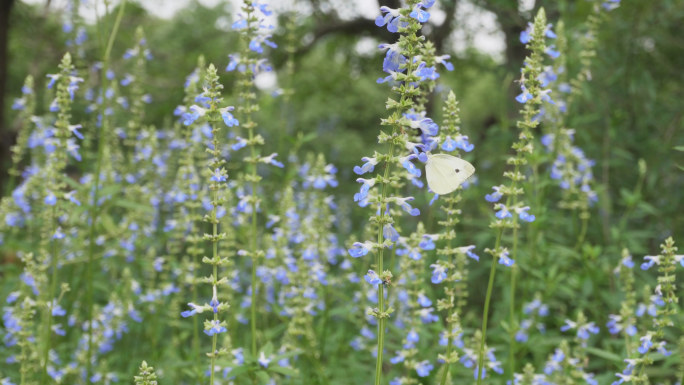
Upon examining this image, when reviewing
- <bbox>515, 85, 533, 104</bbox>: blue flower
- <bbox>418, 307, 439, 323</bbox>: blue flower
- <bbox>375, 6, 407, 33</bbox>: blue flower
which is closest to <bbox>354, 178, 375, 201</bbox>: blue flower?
<bbox>375, 6, 407, 33</bbox>: blue flower

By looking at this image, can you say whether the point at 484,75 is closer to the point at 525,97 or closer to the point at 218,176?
the point at 525,97

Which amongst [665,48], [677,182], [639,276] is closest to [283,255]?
[639,276]

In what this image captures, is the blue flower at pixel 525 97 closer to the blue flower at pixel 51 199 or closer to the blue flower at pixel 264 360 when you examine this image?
the blue flower at pixel 264 360

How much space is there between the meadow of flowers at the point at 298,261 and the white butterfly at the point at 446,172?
136 mm

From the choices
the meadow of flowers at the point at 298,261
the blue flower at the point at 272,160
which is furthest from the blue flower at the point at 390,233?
the blue flower at the point at 272,160

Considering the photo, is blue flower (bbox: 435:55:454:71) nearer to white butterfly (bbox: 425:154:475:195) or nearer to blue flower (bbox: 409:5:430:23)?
white butterfly (bbox: 425:154:475:195)

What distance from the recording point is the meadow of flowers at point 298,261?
10.6ft

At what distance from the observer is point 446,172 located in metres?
2.94

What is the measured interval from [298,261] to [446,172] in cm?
185

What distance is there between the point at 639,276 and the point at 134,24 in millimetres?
15944

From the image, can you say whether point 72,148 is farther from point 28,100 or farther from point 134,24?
point 134,24

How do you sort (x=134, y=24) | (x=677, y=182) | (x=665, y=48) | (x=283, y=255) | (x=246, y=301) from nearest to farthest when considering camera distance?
(x=283, y=255)
(x=246, y=301)
(x=677, y=182)
(x=665, y=48)
(x=134, y=24)

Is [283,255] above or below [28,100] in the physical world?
below

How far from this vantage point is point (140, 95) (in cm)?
580
